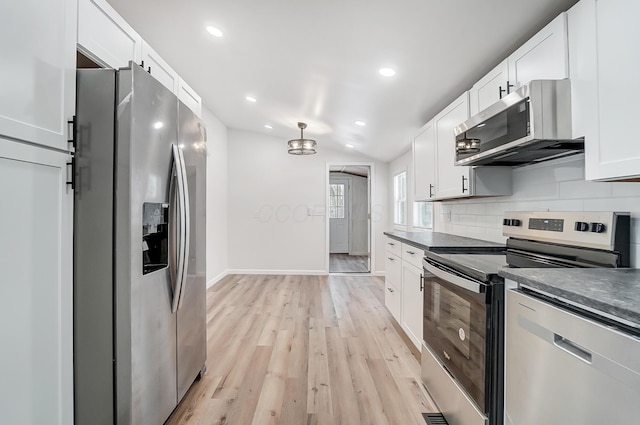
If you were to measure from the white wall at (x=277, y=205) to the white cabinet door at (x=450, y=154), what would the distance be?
3287 millimetres

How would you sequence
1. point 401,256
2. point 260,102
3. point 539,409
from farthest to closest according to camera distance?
point 260,102 < point 401,256 < point 539,409

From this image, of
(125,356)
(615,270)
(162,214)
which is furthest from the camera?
(162,214)

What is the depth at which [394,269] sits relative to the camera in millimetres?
3193

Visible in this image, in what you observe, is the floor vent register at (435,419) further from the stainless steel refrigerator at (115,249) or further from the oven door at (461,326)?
the stainless steel refrigerator at (115,249)

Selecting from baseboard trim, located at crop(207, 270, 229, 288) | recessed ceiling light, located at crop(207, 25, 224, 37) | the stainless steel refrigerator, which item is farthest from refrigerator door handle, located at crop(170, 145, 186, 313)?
baseboard trim, located at crop(207, 270, 229, 288)

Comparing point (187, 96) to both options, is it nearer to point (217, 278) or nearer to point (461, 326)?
point (461, 326)

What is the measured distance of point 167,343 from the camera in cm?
162

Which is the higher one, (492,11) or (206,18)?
(206,18)

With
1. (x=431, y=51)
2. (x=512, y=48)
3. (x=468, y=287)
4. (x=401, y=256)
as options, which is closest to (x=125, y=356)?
(x=468, y=287)

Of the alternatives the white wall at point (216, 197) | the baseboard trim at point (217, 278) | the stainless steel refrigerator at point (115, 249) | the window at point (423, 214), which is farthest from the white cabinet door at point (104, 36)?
the baseboard trim at point (217, 278)

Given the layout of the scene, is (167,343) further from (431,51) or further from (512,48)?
(512,48)

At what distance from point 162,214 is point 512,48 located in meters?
2.27

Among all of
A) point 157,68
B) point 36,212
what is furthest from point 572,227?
point 157,68

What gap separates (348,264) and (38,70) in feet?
21.2
